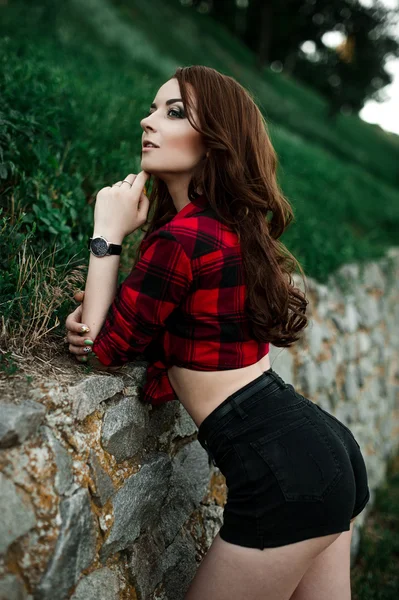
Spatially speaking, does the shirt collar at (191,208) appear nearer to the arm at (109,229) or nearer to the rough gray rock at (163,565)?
the arm at (109,229)

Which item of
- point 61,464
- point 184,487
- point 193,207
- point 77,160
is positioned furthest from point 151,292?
point 77,160

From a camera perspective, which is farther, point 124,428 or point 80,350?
point 124,428

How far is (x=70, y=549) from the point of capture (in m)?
1.62

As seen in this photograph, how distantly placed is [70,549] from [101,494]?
0.26 m

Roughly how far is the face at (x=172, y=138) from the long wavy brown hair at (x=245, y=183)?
34 mm

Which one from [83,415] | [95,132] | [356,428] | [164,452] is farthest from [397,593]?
[95,132]

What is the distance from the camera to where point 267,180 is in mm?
2018

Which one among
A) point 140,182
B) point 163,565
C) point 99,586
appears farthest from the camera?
point 163,565

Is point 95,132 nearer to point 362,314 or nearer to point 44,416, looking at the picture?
point 44,416

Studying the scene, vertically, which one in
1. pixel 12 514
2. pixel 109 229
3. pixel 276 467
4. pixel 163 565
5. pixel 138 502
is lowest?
pixel 163 565

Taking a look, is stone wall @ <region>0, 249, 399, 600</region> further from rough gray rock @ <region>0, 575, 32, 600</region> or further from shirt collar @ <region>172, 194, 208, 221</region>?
shirt collar @ <region>172, 194, 208, 221</region>

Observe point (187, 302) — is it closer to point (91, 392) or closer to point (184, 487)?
point (91, 392)

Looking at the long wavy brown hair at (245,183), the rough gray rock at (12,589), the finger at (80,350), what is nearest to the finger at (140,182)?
the long wavy brown hair at (245,183)

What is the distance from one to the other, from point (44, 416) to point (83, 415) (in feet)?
0.59
